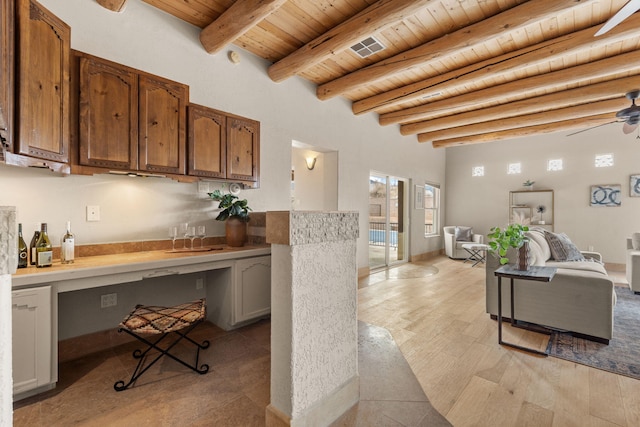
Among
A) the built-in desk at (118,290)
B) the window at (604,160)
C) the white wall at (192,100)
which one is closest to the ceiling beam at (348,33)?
the white wall at (192,100)

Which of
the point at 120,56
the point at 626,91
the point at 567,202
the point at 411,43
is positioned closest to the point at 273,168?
the point at 120,56

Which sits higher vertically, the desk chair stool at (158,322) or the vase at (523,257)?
the vase at (523,257)

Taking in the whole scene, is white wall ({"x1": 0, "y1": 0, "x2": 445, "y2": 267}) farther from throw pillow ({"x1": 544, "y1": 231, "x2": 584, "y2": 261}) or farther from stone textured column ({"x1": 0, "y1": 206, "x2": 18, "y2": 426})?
throw pillow ({"x1": 544, "y1": 231, "x2": 584, "y2": 261})

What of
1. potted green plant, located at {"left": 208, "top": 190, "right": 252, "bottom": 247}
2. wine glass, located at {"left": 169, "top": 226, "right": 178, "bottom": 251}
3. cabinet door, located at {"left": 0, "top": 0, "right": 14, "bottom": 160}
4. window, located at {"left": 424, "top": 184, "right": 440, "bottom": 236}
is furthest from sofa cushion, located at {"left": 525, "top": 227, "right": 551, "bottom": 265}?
cabinet door, located at {"left": 0, "top": 0, "right": 14, "bottom": 160}

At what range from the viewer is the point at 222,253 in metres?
2.76

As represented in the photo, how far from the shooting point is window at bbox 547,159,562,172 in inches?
268

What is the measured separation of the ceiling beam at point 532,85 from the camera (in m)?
3.59

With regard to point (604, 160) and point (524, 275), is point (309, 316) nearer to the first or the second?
point (524, 275)

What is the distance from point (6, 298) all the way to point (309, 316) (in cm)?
114

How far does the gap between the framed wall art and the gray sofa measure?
4.48 m

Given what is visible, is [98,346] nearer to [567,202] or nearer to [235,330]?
[235,330]

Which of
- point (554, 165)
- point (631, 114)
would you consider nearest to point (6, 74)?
point (631, 114)

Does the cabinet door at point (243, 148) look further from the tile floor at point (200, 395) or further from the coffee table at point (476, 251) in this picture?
the coffee table at point (476, 251)

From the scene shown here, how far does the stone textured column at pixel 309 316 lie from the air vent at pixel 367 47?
2.62 m
